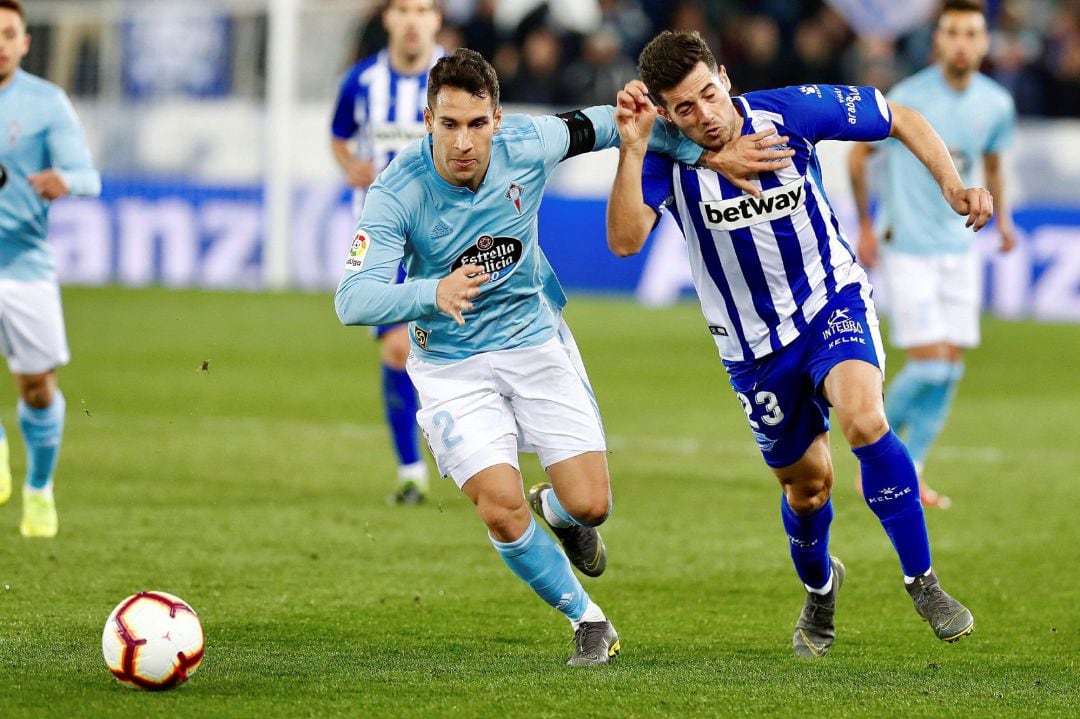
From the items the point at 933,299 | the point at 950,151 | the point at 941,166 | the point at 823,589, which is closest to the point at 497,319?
the point at 823,589

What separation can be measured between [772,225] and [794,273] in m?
0.19

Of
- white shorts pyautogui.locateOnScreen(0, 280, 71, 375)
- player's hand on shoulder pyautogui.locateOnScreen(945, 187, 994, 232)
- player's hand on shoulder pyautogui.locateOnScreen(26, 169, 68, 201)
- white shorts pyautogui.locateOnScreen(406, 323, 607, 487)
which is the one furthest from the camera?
white shorts pyautogui.locateOnScreen(0, 280, 71, 375)

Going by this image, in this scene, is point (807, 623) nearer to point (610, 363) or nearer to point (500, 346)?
point (500, 346)

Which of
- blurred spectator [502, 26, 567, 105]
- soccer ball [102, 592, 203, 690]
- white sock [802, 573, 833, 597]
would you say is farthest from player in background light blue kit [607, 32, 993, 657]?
blurred spectator [502, 26, 567, 105]

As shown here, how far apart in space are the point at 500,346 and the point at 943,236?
4.36 m

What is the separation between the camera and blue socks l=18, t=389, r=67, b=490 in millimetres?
8289

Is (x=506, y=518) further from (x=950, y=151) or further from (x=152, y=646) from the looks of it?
(x=950, y=151)

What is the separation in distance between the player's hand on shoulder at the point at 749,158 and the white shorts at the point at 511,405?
0.86m

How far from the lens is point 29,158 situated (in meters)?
8.17

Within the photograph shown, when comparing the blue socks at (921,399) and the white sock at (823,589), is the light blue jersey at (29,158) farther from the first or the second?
the blue socks at (921,399)

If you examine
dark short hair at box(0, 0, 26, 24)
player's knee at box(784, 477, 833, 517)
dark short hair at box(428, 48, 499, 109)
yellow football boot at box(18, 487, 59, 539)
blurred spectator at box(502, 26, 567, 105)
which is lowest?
blurred spectator at box(502, 26, 567, 105)

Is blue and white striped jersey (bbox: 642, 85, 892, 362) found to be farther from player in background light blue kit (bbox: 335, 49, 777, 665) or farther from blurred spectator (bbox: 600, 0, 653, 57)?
blurred spectator (bbox: 600, 0, 653, 57)

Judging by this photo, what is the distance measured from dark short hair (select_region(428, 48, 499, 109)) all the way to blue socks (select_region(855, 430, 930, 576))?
1696 mm

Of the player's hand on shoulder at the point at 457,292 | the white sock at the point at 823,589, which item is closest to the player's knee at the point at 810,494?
the white sock at the point at 823,589
